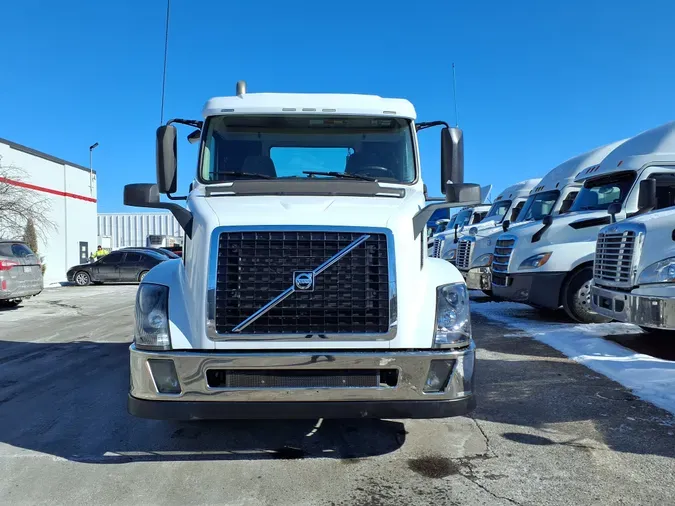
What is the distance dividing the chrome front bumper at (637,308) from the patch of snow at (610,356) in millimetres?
516

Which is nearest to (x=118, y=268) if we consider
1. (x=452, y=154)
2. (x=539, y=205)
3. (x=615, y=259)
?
(x=539, y=205)

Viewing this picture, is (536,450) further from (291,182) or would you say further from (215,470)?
(291,182)

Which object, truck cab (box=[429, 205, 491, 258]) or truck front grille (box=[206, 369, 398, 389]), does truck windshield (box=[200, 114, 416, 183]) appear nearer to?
truck front grille (box=[206, 369, 398, 389])

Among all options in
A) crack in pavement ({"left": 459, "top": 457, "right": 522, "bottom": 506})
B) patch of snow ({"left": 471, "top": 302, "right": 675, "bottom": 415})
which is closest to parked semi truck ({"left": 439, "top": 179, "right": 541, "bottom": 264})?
patch of snow ({"left": 471, "top": 302, "right": 675, "bottom": 415})

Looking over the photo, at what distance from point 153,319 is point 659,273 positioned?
4.96 metres

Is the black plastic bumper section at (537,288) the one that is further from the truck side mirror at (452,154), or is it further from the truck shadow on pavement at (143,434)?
the truck shadow on pavement at (143,434)

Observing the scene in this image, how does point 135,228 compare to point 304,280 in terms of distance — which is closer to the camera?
point 304,280

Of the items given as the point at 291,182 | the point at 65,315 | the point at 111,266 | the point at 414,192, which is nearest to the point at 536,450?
the point at 414,192

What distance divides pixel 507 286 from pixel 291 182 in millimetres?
5990

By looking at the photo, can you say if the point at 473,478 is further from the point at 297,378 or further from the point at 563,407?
the point at 563,407

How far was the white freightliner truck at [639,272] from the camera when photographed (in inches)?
216

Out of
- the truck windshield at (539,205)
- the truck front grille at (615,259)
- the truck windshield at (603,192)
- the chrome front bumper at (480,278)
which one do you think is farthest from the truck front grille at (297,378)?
the truck windshield at (539,205)

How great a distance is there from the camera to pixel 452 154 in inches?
185

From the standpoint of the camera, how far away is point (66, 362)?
6910 mm
